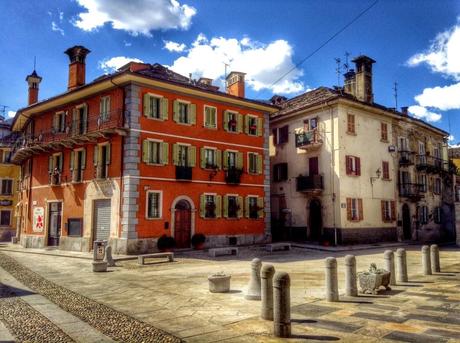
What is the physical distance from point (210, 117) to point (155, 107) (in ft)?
13.4

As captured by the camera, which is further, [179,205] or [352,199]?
[352,199]

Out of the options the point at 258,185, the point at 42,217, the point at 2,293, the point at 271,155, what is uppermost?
the point at 271,155

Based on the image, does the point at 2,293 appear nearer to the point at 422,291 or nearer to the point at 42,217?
the point at 422,291

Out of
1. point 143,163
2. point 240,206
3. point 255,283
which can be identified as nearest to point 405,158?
point 240,206

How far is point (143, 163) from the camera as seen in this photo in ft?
70.9

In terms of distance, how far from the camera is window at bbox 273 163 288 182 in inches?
1200

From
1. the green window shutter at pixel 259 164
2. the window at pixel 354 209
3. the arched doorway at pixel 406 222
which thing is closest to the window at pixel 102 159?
the green window shutter at pixel 259 164

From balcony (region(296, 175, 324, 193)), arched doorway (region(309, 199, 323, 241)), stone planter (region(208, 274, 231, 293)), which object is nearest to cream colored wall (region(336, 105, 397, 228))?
balcony (region(296, 175, 324, 193))

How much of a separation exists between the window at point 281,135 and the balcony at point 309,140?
1.87m

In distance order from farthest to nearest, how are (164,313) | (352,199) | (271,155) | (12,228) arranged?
1. (12,228)
2. (271,155)
3. (352,199)
4. (164,313)

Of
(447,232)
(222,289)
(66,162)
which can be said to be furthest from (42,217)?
(447,232)

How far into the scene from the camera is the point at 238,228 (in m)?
25.7

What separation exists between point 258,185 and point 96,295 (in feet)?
59.7

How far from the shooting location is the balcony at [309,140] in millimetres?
27797
